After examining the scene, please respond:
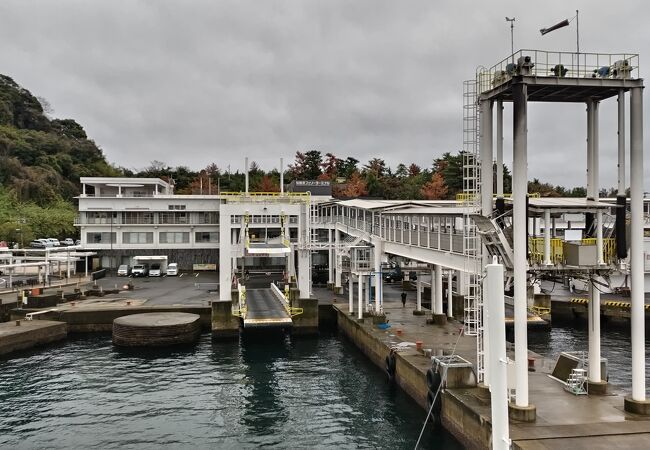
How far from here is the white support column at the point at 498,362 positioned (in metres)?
7.40

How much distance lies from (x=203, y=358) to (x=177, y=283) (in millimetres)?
24777

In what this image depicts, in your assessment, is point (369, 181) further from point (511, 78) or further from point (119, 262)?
point (511, 78)

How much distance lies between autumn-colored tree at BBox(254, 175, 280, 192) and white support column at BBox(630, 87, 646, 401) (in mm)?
84082

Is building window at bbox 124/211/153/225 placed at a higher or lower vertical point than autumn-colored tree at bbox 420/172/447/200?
lower

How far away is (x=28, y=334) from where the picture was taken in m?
31.6

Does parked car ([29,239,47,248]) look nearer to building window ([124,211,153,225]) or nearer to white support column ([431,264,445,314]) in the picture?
building window ([124,211,153,225])

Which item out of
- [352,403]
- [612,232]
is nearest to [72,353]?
[352,403]

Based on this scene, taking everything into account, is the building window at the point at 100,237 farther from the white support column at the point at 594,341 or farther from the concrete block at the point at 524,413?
the concrete block at the point at 524,413

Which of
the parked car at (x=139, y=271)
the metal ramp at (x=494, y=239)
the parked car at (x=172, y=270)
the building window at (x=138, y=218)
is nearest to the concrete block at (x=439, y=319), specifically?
the metal ramp at (x=494, y=239)

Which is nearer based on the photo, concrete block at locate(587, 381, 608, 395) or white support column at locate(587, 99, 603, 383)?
concrete block at locate(587, 381, 608, 395)

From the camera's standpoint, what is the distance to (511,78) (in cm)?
1605

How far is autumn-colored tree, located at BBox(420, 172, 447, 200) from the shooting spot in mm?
89312

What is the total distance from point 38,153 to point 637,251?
108 metres

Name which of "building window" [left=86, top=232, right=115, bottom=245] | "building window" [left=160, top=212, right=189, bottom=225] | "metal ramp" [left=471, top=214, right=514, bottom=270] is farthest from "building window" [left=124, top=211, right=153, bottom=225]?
"metal ramp" [left=471, top=214, right=514, bottom=270]
